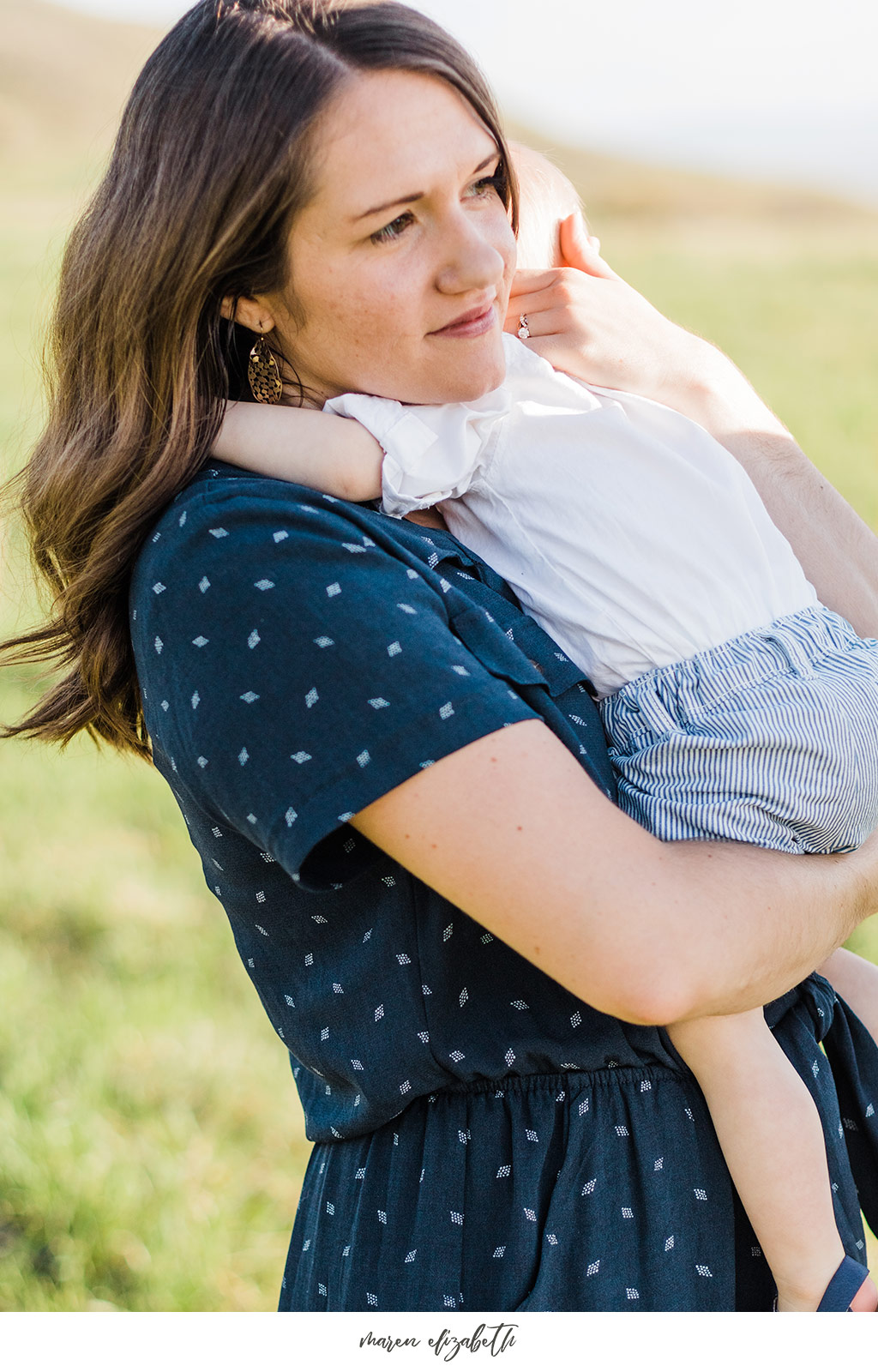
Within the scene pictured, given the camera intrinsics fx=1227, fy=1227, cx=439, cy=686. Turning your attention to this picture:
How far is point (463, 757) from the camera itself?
1.08 meters

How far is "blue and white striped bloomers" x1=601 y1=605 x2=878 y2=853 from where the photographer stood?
1.35 m

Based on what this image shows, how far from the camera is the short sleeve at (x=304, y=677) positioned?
3.56 ft

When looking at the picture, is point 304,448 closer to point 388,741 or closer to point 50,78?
point 388,741

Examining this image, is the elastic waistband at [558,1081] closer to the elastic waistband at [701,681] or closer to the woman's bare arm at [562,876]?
the woman's bare arm at [562,876]

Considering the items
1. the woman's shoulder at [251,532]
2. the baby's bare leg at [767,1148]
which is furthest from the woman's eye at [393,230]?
the baby's bare leg at [767,1148]

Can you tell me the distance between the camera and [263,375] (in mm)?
1458

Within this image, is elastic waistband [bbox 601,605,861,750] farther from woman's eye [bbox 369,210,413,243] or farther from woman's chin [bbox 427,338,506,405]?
woman's eye [bbox 369,210,413,243]

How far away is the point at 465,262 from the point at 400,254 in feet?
0.23

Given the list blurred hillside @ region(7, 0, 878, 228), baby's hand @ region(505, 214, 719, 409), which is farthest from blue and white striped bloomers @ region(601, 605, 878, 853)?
blurred hillside @ region(7, 0, 878, 228)

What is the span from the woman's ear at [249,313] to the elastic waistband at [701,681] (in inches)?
23.2

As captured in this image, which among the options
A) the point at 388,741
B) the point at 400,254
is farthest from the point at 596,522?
the point at 388,741

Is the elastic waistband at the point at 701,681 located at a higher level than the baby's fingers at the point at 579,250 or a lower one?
lower

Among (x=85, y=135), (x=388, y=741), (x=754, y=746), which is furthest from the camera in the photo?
(x=85, y=135)
